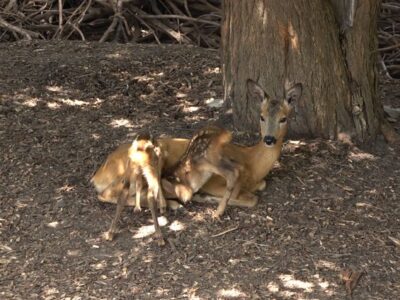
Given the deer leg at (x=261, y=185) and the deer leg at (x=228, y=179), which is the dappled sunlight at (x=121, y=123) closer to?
the deer leg at (x=228, y=179)

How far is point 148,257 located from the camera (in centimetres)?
480

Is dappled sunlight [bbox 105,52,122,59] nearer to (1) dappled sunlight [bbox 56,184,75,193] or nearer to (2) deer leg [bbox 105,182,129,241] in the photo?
(1) dappled sunlight [bbox 56,184,75,193]

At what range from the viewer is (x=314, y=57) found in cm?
595

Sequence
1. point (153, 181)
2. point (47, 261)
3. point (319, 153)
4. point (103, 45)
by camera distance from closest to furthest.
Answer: point (47, 261)
point (153, 181)
point (319, 153)
point (103, 45)

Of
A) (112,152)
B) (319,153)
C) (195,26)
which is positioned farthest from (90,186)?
(195,26)

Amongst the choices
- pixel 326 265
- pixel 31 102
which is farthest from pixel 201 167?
pixel 31 102

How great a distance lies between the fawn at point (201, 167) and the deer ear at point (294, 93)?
22.9 inches

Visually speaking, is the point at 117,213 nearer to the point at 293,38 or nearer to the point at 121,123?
the point at 121,123

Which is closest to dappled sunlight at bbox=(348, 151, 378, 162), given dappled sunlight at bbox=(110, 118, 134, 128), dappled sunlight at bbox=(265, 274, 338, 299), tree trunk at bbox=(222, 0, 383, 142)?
tree trunk at bbox=(222, 0, 383, 142)

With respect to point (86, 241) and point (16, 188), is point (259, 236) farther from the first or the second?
point (16, 188)

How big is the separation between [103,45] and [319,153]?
351 cm

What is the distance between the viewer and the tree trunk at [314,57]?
19.4ft

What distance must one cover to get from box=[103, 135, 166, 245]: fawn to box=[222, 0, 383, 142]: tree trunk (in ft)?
4.14

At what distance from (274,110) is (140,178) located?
3.85ft
